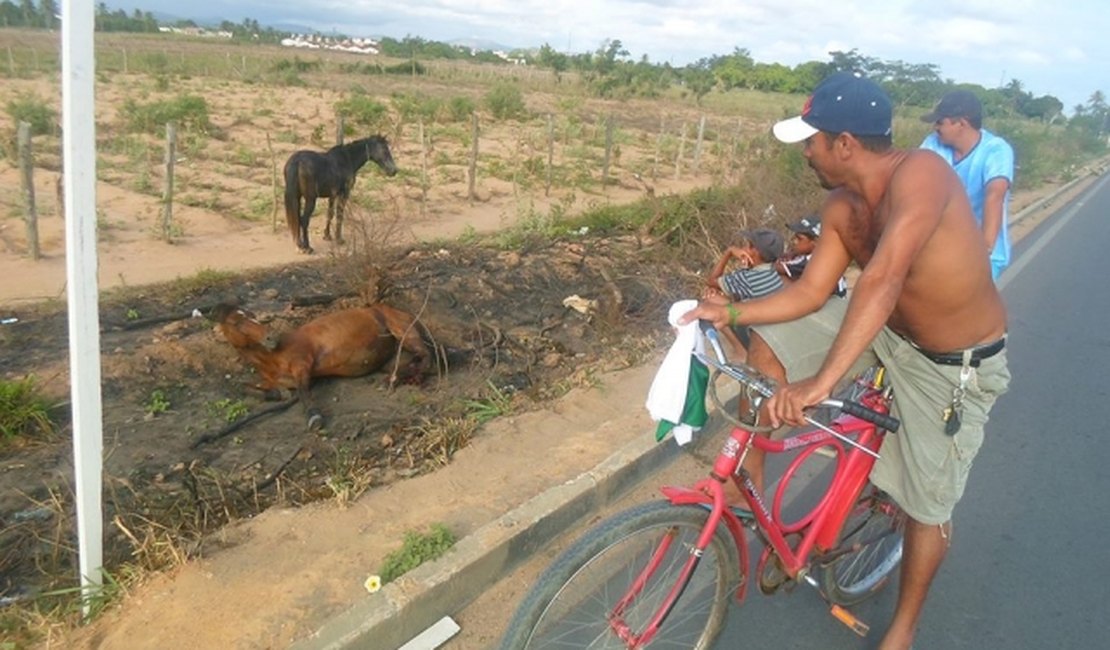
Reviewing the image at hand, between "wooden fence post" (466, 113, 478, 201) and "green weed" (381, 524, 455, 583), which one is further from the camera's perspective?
"wooden fence post" (466, 113, 478, 201)

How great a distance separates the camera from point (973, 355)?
2.38 meters

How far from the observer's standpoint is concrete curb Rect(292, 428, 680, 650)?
259 centimetres

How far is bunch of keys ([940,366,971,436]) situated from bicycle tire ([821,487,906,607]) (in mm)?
519

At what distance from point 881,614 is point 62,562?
3336mm

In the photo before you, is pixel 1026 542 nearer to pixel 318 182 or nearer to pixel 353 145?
pixel 318 182

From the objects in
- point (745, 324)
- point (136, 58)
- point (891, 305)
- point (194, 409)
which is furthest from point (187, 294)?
point (136, 58)

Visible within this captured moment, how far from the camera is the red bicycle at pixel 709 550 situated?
2.05 meters

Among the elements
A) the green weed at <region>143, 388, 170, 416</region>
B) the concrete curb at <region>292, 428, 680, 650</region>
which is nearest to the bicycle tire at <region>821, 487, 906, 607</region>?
the concrete curb at <region>292, 428, 680, 650</region>

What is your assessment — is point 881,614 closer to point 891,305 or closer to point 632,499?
point 632,499

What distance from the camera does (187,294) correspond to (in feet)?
21.1

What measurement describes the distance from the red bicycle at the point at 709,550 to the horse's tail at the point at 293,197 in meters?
6.85

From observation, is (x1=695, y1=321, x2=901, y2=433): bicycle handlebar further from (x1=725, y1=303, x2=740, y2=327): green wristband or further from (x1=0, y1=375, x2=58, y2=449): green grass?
(x1=0, y1=375, x2=58, y2=449): green grass

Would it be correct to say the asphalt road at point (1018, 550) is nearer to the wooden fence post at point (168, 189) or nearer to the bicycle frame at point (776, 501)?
the bicycle frame at point (776, 501)

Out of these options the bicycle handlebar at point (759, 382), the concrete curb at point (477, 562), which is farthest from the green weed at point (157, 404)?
the bicycle handlebar at point (759, 382)
